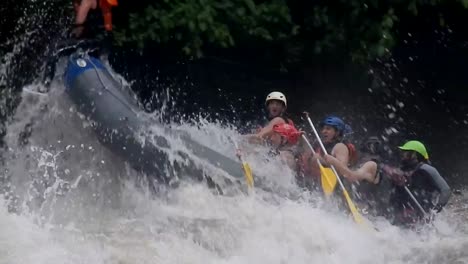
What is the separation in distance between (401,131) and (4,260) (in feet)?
16.2

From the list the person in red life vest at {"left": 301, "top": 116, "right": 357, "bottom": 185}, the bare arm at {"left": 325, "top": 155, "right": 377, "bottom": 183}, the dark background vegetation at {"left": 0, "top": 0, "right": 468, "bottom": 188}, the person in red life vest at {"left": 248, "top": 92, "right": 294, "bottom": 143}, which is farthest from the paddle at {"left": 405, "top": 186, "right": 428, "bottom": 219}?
the dark background vegetation at {"left": 0, "top": 0, "right": 468, "bottom": 188}

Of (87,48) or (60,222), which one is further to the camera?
(87,48)

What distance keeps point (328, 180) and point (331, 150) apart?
0.48 meters

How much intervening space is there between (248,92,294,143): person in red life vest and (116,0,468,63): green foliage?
51cm

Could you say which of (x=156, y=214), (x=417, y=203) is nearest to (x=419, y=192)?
(x=417, y=203)

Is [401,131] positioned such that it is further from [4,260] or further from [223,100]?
[4,260]

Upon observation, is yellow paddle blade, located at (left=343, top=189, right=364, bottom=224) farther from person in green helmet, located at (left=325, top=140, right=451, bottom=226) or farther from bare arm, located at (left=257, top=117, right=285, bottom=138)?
bare arm, located at (left=257, top=117, right=285, bottom=138)

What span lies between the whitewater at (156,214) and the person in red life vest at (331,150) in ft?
0.62

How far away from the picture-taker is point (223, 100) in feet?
35.2

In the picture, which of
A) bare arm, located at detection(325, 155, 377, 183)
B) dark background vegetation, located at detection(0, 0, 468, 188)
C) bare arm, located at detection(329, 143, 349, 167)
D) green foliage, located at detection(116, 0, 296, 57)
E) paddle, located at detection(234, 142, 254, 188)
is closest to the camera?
paddle, located at detection(234, 142, 254, 188)

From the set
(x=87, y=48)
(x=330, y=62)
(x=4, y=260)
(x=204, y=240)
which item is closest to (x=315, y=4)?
(x=330, y=62)

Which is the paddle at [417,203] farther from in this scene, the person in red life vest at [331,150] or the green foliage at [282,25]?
the green foliage at [282,25]

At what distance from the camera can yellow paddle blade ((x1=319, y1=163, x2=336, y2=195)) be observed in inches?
349

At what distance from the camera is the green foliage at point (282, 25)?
9.33m
